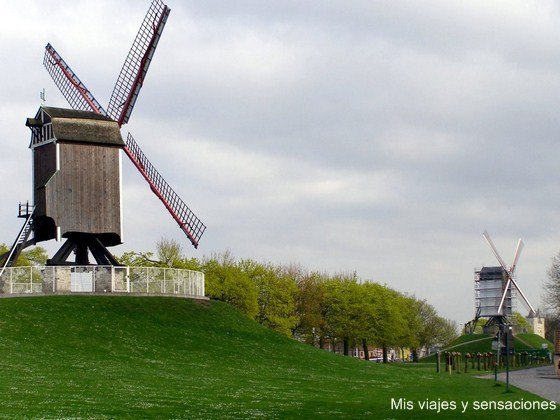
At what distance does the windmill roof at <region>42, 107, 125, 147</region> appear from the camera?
2267 inches

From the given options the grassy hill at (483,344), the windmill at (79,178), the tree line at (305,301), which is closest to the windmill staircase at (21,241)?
the windmill at (79,178)

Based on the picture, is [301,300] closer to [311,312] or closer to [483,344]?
[311,312]

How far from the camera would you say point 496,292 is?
14500cm

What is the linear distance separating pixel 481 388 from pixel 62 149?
29.8 meters

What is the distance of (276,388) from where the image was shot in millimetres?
36812

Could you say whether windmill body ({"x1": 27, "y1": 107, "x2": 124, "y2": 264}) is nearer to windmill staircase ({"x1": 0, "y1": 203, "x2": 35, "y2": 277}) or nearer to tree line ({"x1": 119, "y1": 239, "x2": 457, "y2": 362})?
windmill staircase ({"x1": 0, "y1": 203, "x2": 35, "y2": 277})

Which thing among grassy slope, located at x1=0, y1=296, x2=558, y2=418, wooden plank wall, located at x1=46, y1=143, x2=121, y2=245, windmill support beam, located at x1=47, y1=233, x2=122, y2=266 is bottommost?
grassy slope, located at x1=0, y1=296, x2=558, y2=418

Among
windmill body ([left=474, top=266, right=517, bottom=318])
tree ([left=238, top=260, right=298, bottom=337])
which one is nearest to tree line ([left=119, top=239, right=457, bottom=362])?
tree ([left=238, top=260, right=298, bottom=337])

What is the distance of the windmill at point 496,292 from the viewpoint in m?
144

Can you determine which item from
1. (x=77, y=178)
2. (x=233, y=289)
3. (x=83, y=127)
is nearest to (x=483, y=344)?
(x=233, y=289)

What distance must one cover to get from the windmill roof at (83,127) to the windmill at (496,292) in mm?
96019

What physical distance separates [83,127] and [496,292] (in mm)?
100399

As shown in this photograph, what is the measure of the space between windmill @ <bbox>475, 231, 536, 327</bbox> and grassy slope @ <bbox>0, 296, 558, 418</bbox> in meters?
90.9

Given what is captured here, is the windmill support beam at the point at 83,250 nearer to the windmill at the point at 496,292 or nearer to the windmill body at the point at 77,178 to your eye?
the windmill body at the point at 77,178
